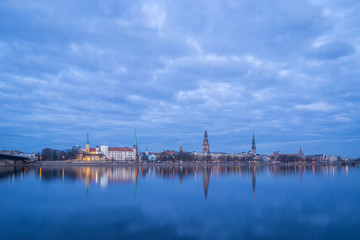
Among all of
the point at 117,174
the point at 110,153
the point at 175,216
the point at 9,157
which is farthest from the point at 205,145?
the point at 175,216

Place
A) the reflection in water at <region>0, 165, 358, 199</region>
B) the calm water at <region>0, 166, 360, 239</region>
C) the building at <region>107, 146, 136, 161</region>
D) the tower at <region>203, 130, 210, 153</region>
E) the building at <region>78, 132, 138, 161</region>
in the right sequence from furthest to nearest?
the tower at <region>203, 130, 210, 153</region> < the building at <region>107, 146, 136, 161</region> < the building at <region>78, 132, 138, 161</region> < the reflection in water at <region>0, 165, 358, 199</region> < the calm water at <region>0, 166, 360, 239</region>

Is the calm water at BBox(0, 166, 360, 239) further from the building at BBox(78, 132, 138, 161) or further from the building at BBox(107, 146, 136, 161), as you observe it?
the building at BBox(107, 146, 136, 161)

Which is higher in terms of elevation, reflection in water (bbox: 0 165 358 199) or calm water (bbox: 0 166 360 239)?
calm water (bbox: 0 166 360 239)

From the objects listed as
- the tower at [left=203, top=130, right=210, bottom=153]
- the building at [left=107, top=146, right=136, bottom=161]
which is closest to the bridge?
the building at [left=107, top=146, right=136, bottom=161]

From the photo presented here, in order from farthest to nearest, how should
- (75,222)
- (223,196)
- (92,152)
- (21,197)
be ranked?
(92,152), (223,196), (21,197), (75,222)

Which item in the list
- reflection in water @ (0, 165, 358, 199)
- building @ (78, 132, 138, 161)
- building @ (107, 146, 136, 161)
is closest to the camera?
reflection in water @ (0, 165, 358, 199)

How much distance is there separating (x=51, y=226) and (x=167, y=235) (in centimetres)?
639

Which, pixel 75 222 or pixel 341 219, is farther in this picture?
pixel 341 219

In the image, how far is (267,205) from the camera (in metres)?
21.5

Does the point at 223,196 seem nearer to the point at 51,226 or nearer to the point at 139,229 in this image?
the point at 139,229

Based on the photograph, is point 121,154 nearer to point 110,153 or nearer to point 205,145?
point 110,153

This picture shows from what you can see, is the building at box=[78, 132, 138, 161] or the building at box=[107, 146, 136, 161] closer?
the building at box=[78, 132, 138, 161]

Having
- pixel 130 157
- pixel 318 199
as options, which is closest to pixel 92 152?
pixel 130 157

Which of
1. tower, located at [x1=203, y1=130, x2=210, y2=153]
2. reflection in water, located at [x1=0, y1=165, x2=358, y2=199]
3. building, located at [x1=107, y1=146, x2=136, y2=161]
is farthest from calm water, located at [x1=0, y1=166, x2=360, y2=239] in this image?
tower, located at [x1=203, y1=130, x2=210, y2=153]
